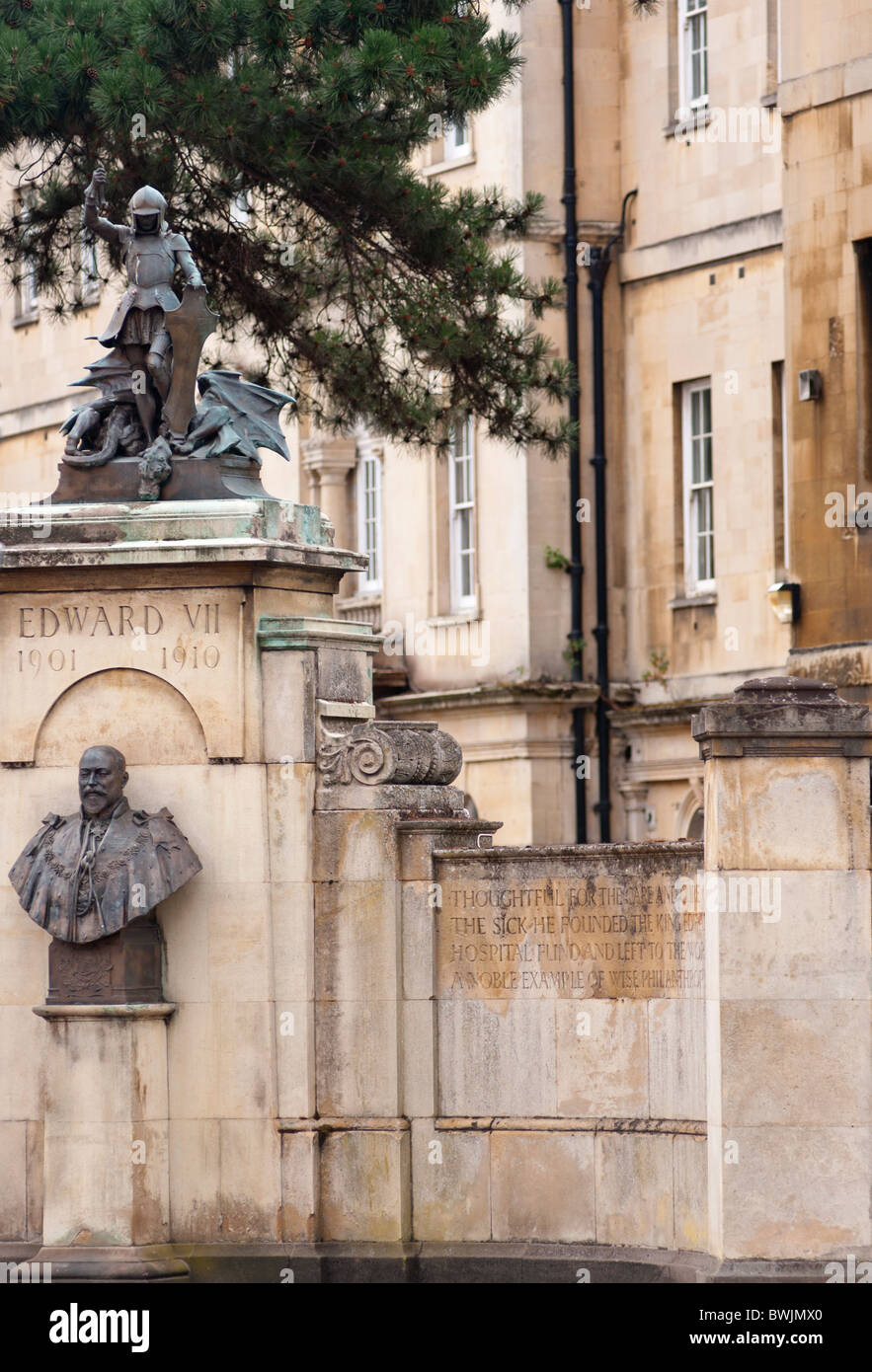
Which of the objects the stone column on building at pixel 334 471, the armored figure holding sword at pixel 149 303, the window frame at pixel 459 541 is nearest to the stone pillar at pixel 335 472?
the stone column on building at pixel 334 471

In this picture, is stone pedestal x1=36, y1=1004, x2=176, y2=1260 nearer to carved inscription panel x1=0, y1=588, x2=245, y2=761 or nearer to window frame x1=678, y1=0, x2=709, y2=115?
carved inscription panel x1=0, y1=588, x2=245, y2=761

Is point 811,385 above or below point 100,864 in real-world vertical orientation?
above

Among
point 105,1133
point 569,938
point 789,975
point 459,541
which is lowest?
point 105,1133

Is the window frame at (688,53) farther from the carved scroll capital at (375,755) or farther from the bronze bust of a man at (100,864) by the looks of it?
the bronze bust of a man at (100,864)

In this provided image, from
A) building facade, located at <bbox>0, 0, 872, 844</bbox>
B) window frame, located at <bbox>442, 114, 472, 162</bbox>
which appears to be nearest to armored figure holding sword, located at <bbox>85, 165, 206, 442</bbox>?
building facade, located at <bbox>0, 0, 872, 844</bbox>

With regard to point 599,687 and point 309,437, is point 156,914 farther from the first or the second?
point 309,437

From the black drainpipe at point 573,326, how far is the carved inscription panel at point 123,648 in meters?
21.8

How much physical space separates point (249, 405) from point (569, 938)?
10.9ft

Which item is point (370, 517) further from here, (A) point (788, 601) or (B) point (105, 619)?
(B) point (105, 619)

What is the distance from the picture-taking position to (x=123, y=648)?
48.4ft

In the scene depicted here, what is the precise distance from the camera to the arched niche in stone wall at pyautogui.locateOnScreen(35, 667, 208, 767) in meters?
14.7

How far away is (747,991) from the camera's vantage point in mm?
13227

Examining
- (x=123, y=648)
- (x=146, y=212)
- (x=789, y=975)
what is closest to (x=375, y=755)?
(x=123, y=648)

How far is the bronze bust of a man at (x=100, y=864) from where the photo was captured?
46.9 ft
